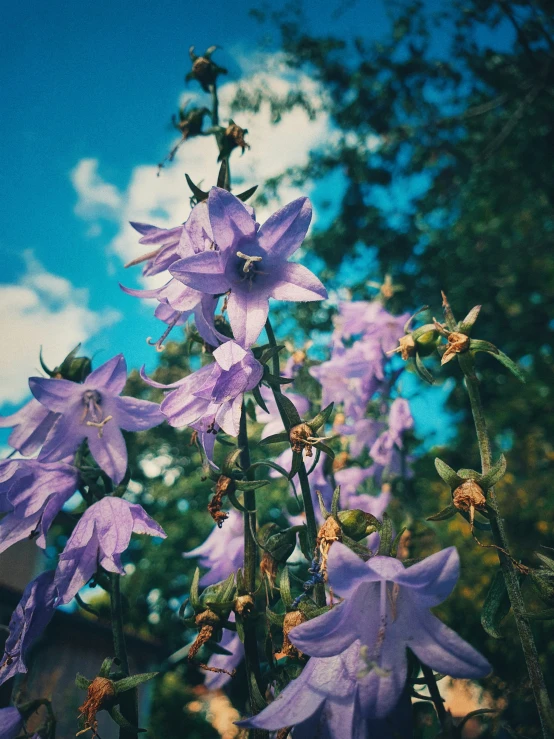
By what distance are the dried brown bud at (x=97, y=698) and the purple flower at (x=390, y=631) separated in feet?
1.31

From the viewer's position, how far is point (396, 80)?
28.2ft

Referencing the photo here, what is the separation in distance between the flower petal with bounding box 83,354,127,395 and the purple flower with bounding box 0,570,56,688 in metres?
0.39

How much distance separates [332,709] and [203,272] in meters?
0.72

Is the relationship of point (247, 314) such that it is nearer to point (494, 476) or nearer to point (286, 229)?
point (286, 229)

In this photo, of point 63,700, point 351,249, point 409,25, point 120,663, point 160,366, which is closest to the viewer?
point 120,663

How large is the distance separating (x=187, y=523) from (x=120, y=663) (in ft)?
29.6

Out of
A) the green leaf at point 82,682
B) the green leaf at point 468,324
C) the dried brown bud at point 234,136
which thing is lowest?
the green leaf at point 82,682

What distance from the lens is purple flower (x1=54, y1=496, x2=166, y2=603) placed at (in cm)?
99

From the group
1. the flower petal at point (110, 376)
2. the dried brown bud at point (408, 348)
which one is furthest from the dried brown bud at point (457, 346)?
the flower petal at point (110, 376)

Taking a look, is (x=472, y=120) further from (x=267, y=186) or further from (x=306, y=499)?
(x=306, y=499)

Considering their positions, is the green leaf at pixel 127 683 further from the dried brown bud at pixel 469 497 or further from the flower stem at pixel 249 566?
the dried brown bud at pixel 469 497

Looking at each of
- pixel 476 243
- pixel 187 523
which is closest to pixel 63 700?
pixel 187 523

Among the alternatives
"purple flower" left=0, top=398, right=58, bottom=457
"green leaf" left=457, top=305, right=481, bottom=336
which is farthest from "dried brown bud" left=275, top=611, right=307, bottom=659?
"purple flower" left=0, top=398, right=58, bottom=457

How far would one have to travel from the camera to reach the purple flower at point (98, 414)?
1123 mm
